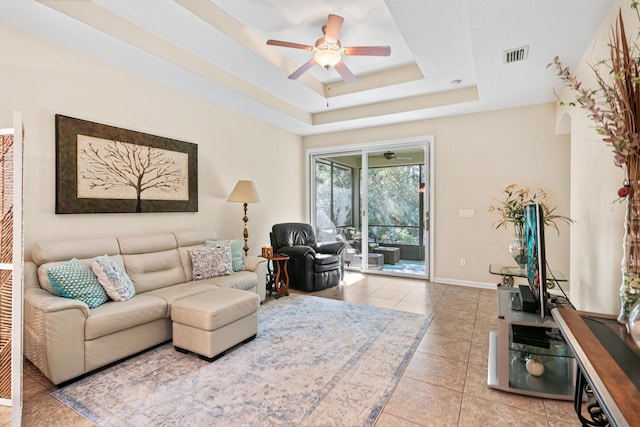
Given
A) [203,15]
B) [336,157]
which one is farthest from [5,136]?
[336,157]

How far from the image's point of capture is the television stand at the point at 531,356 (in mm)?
1959

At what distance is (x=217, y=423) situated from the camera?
1.72 m

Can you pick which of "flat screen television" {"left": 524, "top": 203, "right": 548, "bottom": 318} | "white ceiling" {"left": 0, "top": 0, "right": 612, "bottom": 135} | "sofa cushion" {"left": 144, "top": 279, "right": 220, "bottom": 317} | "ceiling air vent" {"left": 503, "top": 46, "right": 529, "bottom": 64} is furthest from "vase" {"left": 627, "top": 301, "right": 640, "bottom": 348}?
"sofa cushion" {"left": 144, "top": 279, "right": 220, "bottom": 317}

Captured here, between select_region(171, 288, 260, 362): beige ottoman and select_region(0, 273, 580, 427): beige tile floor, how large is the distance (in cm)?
79

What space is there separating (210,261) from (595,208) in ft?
11.8

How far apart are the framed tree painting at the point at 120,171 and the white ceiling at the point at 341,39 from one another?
72 centimetres

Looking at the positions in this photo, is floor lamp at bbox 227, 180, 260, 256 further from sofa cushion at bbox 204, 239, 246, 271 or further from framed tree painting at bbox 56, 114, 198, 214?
sofa cushion at bbox 204, 239, 246, 271

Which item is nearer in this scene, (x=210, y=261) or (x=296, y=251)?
(x=210, y=261)

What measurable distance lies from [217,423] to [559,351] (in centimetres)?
220

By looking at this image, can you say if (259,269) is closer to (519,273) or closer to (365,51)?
(365,51)

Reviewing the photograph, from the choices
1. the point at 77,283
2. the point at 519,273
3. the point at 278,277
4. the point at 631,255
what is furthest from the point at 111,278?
the point at 519,273

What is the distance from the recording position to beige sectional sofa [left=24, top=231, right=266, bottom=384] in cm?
203

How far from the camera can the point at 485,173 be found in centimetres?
453

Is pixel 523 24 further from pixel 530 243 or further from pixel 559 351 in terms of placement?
pixel 559 351
